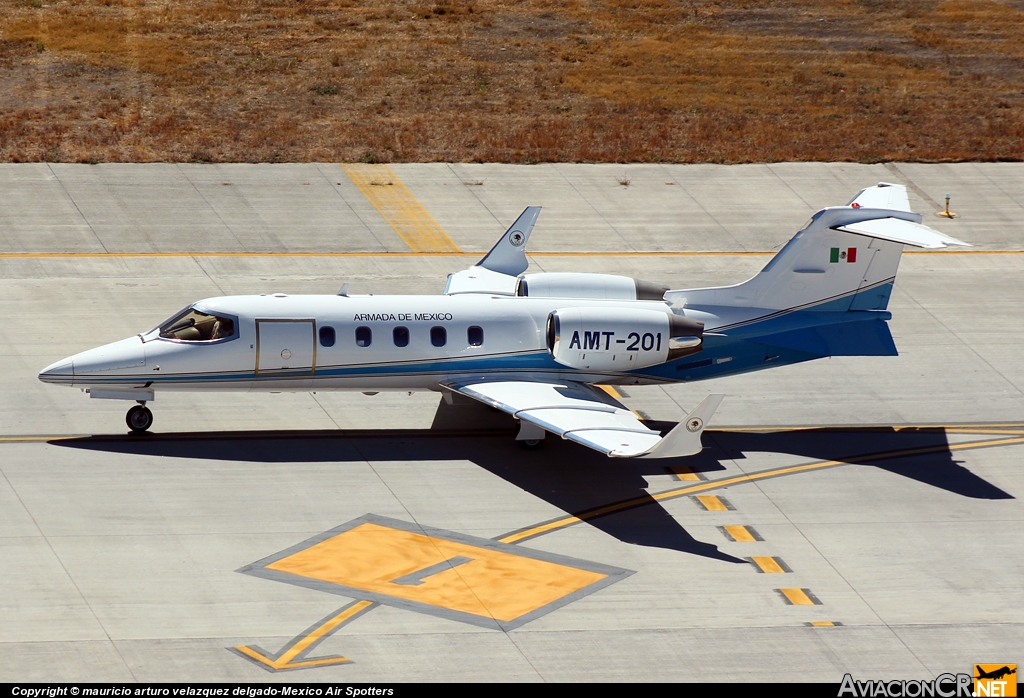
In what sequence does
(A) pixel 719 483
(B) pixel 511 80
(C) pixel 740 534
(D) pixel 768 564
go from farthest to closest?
(B) pixel 511 80
(A) pixel 719 483
(C) pixel 740 534
(D) pixel 768 564

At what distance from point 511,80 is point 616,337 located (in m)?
30.6

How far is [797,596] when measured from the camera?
19.7 metres

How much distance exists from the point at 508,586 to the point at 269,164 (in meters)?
25.4

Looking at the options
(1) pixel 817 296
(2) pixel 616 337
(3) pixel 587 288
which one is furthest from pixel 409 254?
(1) pixel 817 296

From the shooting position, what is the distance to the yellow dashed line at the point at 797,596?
1948 cm

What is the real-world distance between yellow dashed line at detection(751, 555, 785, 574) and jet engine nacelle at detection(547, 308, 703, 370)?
526 centimetres

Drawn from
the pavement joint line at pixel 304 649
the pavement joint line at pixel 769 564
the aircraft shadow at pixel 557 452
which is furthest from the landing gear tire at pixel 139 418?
the pavement joint line at pixel 769 564

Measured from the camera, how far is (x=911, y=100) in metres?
52.3

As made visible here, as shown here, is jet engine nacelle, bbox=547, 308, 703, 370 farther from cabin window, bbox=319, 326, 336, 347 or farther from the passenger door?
the passenger door

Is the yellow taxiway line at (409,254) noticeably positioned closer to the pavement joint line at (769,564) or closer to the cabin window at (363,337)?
the cabin window at (363,337)

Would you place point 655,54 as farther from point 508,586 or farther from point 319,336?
point 508,586

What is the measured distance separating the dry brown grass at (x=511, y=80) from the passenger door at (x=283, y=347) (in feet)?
63.5

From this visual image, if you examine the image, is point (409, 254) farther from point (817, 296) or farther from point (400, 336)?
point (817, 296)

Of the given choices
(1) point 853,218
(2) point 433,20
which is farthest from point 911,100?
(1) point 853,218
